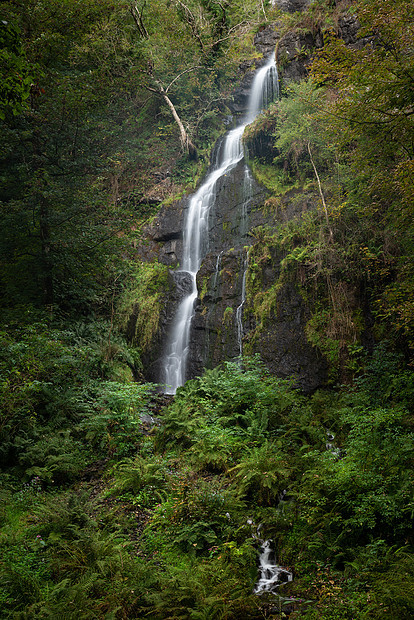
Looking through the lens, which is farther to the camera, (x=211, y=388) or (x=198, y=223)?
(x=198, y=223)

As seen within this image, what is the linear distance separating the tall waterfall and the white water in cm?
660

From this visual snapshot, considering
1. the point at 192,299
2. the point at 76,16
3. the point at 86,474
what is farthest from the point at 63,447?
the point at 76,16

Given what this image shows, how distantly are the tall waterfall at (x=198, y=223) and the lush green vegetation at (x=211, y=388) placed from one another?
47.6 inches

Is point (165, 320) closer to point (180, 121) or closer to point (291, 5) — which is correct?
point (180, 121)

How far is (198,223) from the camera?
17.1m

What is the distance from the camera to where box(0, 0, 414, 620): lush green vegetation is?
13.6 ft

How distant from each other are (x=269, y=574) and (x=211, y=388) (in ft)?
16.5

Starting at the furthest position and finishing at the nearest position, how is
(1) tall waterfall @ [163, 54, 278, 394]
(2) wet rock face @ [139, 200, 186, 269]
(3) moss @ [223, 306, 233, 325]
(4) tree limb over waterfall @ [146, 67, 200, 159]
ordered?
1. (4) tree limb over waterfall @ [146, 67, 200, 159]
2. (2) wet rock face @ [139, 200, 186, 269]
3. (1) tall waterfall @ [163, 54, 278, 394]
4. (3) moss @ [223, 306, 233, 325]

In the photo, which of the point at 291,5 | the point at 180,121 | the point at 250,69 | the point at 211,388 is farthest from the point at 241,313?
the point at 291,5

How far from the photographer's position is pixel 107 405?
28.1ft

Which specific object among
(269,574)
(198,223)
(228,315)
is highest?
(198,223)

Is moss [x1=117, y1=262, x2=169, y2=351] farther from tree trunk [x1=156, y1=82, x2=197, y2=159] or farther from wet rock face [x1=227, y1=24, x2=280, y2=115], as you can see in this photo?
wet rock face [x1=227, y1=24, x2=280, y2=115]

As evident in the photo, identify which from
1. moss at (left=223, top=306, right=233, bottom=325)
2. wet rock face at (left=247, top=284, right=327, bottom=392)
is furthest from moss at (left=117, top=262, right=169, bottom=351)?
wet rock face at (left=247, top=284, right=327, bottom=392)

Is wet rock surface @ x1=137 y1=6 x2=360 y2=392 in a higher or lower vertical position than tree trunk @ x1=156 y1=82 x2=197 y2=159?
lower
